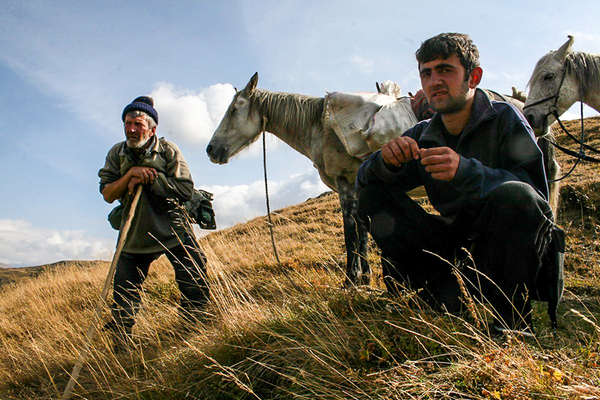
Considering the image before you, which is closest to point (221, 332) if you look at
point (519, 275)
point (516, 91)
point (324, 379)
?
point (324, 379)

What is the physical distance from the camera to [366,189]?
2.62 metres

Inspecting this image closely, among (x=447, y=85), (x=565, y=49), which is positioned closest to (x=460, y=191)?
(x=447, y=85)

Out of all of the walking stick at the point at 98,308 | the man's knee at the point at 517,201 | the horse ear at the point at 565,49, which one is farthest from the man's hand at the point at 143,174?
the horse ear at the point at 565,49

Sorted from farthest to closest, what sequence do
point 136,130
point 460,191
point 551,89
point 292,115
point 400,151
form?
point 292,115 → point 551,89 → point 136,130 → point 400,151 → point 460,191

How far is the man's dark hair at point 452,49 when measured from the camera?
2471 millimetres

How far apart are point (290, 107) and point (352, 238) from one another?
2.17 metres

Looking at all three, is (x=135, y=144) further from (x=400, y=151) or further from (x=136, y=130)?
(x=400, y=151)

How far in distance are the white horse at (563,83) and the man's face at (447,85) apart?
10.8 feet

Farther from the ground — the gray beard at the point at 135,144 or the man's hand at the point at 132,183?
the gray beard at the point at 135,144

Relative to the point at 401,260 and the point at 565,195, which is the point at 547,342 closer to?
the point at 401,260

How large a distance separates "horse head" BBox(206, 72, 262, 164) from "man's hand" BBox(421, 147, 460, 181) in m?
4.03

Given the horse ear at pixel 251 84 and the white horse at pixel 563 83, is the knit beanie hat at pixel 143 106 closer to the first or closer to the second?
the horse ear at pixel 251 84

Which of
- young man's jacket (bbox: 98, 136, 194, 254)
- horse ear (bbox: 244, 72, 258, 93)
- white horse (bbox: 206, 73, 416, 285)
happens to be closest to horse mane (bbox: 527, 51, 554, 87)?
white horse (bbox: 206, 73, 416, 285)

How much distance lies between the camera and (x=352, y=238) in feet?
15.7
